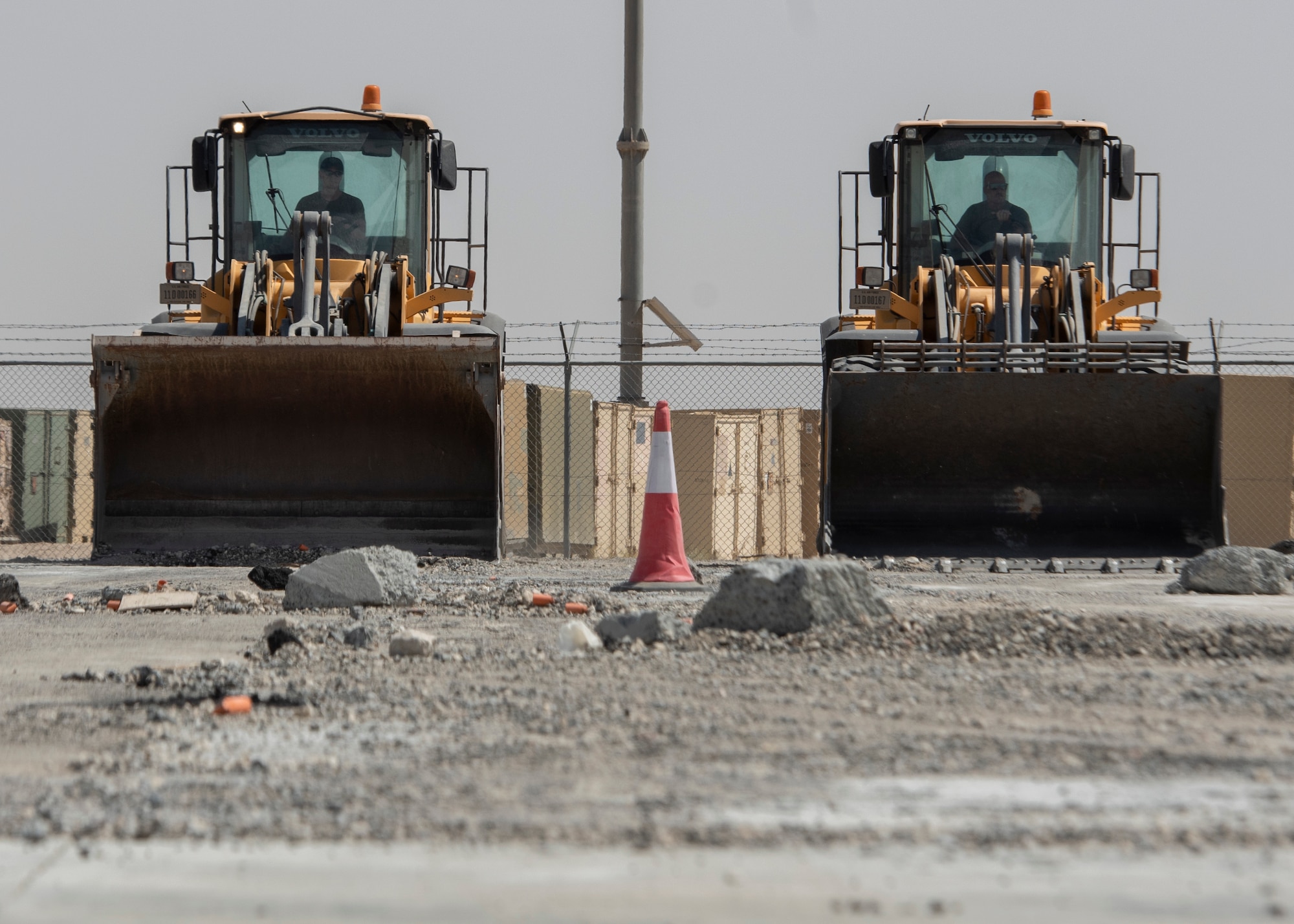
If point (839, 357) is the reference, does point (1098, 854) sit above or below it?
below

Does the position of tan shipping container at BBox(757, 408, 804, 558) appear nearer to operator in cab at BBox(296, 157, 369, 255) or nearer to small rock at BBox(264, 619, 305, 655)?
operator in cab at BBox(296, 157, 369, 255)

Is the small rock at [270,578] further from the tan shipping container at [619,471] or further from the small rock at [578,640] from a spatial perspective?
the tan shipping container at [619,471]

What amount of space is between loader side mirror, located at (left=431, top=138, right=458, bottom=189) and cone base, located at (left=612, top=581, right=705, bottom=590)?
448 centimetres

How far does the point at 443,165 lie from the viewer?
11.7 meters

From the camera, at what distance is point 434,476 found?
1069 cm

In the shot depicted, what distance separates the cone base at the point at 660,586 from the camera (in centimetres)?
832

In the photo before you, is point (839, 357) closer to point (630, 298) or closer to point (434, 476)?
point (434, 476)

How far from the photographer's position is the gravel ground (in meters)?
2.98

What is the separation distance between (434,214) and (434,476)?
7.45 ft

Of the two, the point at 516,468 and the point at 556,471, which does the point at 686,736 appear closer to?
the point at 516,468

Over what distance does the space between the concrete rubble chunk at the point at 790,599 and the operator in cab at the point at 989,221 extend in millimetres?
6385

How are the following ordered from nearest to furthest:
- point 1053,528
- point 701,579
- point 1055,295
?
1. point 701,579
2. point 1053,528
3. point 1055,295

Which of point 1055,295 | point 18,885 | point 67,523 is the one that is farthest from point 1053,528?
point 67,523

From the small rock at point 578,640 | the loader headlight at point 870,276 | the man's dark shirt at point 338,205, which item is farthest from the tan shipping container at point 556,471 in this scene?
the small rock at point 578,640
